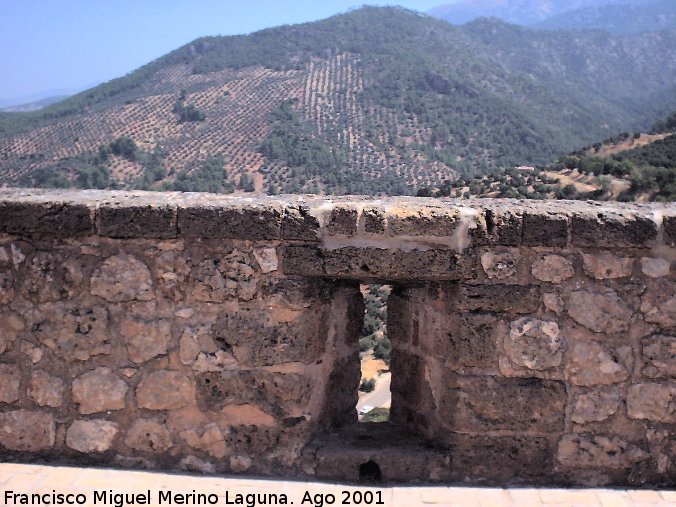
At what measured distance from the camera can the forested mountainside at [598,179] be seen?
26.9 metres

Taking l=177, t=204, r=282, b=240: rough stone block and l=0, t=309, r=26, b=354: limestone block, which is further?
l=0, t=309, r=26, b=354: limestone block

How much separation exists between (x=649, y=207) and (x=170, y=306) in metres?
1.93

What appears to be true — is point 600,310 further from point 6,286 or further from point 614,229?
point 6,286

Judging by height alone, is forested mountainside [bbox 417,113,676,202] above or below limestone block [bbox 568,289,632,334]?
below

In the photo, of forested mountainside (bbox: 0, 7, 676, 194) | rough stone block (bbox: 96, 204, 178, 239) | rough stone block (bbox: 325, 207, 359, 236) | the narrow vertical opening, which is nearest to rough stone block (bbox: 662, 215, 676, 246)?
rough stone block (bbox: 325, 207, 359, 236)

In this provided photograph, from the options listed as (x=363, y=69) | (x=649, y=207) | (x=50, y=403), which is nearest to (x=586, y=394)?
(x=649, y=207)

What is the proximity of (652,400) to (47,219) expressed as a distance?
2.48 metres

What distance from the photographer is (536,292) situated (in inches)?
104

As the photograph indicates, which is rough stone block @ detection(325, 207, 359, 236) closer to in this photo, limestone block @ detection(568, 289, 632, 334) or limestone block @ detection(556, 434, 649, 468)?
limestone block @ detection(568, 289, 632, 334)

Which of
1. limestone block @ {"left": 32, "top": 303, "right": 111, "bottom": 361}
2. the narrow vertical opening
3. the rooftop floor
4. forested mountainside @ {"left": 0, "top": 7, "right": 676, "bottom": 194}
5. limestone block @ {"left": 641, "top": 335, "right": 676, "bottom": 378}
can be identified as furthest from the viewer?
forested mountainside @ {"left": 0, "top": 7, "right": 676, "bottom": 194}

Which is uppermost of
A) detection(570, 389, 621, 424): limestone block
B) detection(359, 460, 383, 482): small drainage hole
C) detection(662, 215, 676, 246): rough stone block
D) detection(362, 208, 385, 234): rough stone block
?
detection(362, 208, 385, 234): rough stone block

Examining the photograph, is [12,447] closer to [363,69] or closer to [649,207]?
[649,207]

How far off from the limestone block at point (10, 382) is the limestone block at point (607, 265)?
2292mm

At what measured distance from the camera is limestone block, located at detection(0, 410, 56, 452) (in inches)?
109
